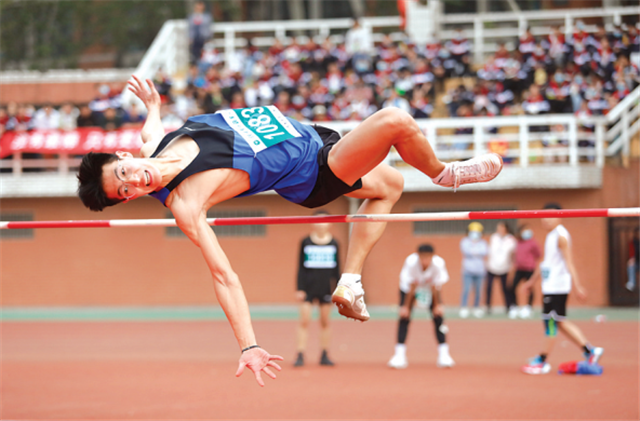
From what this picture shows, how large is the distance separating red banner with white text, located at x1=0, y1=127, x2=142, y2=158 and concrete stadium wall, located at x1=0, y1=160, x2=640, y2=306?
131cm

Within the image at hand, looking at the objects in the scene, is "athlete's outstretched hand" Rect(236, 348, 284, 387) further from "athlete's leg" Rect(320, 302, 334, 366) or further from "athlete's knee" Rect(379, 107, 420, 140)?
"athlete's leg" Rect(320, 302, 334, 366)

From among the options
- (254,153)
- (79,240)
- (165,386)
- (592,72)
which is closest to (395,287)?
(592,72)

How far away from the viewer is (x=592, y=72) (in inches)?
624

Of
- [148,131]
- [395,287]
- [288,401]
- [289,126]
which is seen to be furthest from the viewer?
[395,287]

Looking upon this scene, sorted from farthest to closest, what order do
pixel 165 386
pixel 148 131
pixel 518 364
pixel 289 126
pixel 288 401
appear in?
pixel 518 364 → pixel 165 386 → pixel 288 401 → pixel 148 131 → pixel 289 126

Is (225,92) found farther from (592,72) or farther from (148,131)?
(148,131)

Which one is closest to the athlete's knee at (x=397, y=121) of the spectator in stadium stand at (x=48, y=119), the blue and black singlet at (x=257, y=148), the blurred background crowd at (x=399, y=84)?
the blue and black singlet at (x=257, y=148)

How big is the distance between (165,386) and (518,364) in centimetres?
440

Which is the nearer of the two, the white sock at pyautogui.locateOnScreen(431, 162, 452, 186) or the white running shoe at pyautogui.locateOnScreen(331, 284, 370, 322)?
the white sock at pyautogui.locateOnScreen(431, 162, 452, 186)

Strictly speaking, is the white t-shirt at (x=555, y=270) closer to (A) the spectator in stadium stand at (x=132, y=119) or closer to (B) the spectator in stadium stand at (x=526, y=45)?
(B) the spectator in stadium stand at (x=526, y=45)

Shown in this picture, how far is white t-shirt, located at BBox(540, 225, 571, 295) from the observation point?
27.5 feet

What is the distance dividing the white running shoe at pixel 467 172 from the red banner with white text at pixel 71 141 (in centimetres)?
1193

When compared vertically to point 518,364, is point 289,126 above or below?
above

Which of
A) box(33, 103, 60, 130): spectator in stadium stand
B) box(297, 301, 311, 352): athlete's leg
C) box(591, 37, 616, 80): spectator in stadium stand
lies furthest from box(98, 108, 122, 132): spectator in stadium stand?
box(591, 37, 616, 80): spectator in stadium stand
